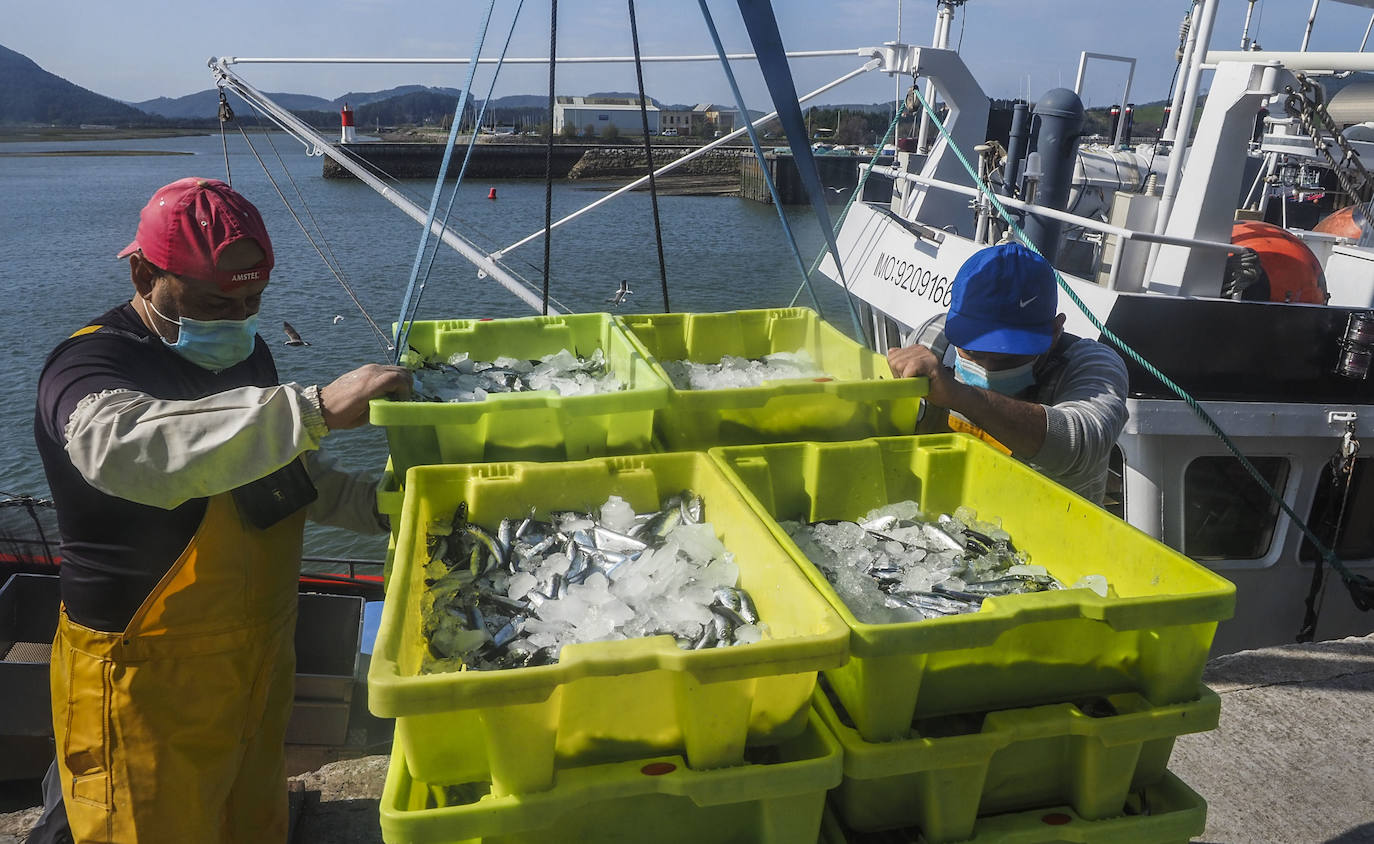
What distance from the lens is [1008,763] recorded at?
170cm

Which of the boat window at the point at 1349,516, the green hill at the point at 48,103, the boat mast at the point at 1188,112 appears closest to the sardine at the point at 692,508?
the boat mast at the point at 1188,112

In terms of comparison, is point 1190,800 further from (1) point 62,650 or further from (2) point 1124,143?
(2) point 1124,143

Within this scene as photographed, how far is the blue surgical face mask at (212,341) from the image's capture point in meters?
2.50

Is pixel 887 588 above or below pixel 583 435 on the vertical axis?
below

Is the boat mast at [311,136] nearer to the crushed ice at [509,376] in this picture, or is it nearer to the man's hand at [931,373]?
Result: the crushed ice at [509,376]

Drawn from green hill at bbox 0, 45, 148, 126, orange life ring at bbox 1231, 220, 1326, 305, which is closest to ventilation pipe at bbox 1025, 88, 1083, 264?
orange life ring at bbox 1231, 220, 1326, 305

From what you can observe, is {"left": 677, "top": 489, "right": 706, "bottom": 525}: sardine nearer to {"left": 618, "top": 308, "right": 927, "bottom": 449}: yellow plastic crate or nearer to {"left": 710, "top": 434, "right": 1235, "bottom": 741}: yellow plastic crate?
{"left": 710, "top": 434, "right": 1235, "bottom": 741}: yellow plastic crate

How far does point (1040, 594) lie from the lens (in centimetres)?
165

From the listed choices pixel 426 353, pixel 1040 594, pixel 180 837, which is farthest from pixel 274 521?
pixel 1040 594

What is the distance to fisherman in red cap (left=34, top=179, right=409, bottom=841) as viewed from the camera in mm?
2213

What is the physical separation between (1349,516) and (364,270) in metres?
23.6

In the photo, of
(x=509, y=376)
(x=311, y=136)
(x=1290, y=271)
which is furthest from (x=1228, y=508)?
(x=311, y=136)

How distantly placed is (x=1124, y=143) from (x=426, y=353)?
13.5 metres

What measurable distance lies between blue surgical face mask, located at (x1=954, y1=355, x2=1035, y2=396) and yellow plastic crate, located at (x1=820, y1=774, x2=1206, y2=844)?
1.66 m
